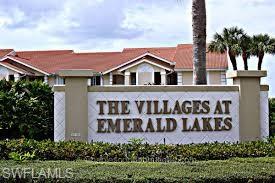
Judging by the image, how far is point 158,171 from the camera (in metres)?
8.90

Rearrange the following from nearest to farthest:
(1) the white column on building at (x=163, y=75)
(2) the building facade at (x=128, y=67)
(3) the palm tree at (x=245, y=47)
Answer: (2) the building facade at (x=128, y=67) → (1) the white column on building at (x=163, y=75) → (3) the palm tree at (x=245, y=47)

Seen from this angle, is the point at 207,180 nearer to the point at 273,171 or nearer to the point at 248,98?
the point at 273,171

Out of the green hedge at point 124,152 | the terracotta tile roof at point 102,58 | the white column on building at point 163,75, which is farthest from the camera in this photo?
the terracotta tile roof at point 102,58

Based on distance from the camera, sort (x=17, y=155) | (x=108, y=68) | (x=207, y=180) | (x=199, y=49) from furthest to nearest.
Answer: (x=108, y=68) → (x=199, y=49) → (x=17, y=155) → (x=207, y=180)

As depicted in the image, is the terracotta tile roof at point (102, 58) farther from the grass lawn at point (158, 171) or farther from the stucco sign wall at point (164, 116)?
the grass lawn at point (158, 171)

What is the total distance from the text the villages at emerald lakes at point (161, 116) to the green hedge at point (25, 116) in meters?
1.70

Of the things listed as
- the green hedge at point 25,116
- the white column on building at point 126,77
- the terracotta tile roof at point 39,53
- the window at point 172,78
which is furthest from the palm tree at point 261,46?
the green hedge at point 25,116

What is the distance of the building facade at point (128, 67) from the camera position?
39.5m

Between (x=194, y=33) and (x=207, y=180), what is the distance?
22.6 feet

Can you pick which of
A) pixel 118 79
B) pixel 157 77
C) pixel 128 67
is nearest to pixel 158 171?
pixel 128 67

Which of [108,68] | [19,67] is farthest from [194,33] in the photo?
[19,67]

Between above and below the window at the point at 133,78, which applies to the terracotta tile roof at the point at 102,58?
above

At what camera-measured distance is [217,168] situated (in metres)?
9.23

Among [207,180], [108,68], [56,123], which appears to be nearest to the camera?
[207,180]
